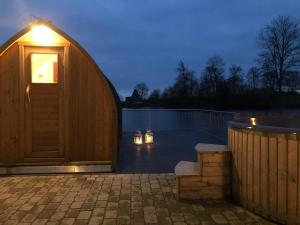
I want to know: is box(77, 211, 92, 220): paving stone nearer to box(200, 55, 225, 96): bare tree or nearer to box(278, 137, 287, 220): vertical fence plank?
box(278, 137, 287, 220): vertical fence plank

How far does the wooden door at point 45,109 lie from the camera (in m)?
6.61

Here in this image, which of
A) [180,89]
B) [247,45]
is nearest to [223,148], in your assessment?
[180,89]

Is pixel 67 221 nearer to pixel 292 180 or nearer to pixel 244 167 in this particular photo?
pixel 244 167

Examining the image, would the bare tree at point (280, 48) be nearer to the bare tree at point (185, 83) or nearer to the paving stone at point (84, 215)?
the bare tree at point (185, 83)

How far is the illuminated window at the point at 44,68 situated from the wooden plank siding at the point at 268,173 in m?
3.93

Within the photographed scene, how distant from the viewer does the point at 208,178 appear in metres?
4.88

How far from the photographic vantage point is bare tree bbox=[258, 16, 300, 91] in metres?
28.9

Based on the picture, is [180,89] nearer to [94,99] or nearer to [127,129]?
[127,129]

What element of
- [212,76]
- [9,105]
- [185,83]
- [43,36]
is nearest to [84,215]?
[9,105]

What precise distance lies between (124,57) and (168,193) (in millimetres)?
63681

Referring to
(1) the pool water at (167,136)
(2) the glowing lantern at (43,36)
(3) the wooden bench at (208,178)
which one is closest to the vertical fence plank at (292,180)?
(3) the wooden bench at (208,178)

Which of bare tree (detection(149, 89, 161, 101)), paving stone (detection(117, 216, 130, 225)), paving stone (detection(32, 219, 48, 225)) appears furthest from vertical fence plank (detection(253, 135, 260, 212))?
bare tree (detection(149, 89, 161, 101))

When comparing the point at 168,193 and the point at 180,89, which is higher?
the point at 180,89

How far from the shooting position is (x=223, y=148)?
511cm
